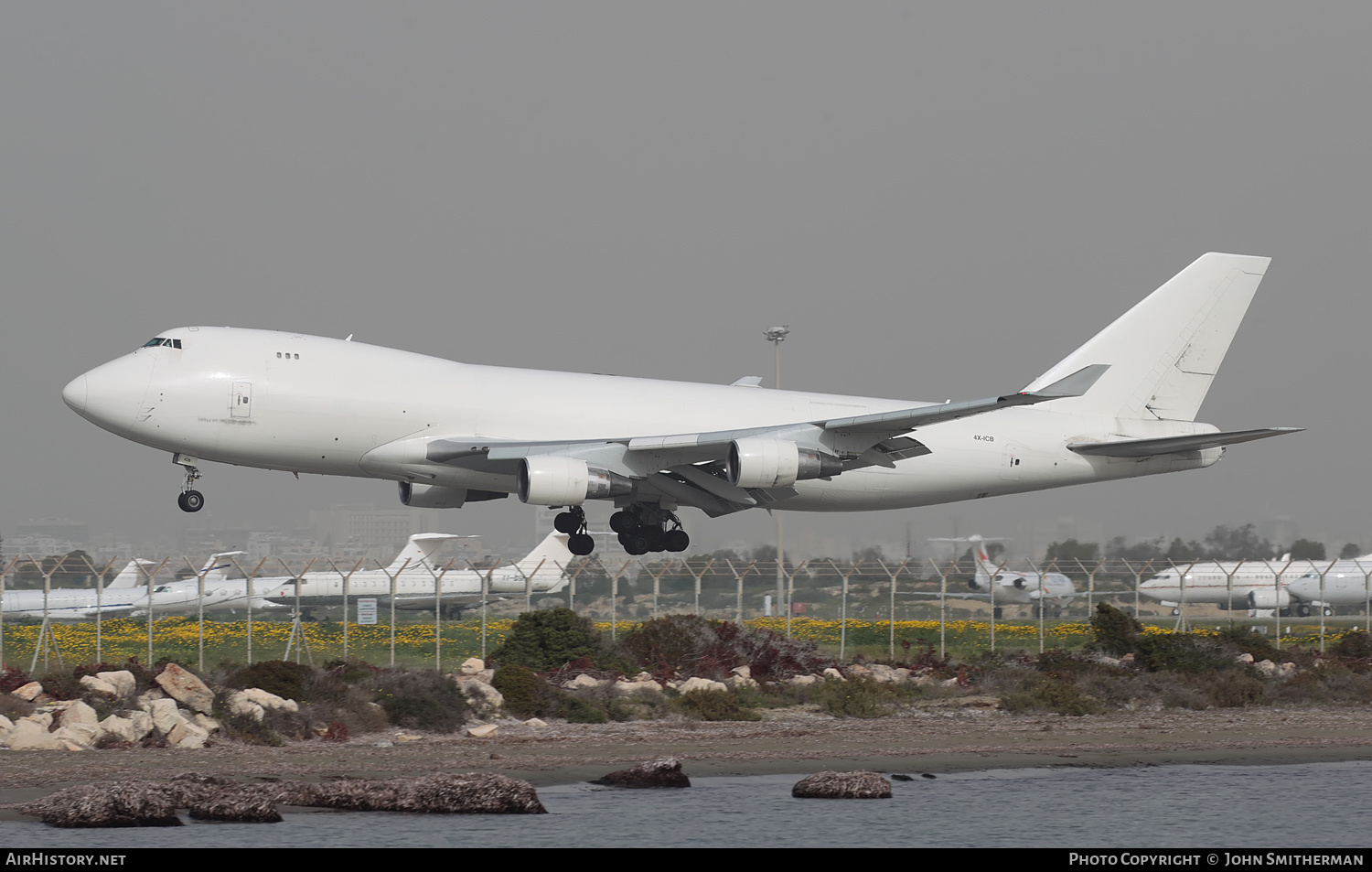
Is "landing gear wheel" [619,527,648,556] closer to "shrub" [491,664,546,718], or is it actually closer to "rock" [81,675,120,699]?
"shrub" [491,664,546,718]

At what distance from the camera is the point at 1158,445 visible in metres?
40.8

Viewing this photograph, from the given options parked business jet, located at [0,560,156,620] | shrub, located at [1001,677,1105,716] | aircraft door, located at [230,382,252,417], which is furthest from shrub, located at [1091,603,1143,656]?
parked business jet, located at [0,560,156,620]

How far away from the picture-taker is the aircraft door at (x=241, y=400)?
3341cm

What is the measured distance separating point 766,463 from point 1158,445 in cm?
1326

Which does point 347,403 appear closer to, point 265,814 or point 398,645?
point 265,814

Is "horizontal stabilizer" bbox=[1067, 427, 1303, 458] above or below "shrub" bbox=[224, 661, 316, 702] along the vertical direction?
above

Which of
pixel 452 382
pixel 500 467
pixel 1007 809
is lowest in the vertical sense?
pixel 1007 809

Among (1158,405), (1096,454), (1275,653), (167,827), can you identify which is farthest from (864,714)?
(167,827)

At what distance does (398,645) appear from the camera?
164ft

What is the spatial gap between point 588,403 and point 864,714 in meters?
11.7

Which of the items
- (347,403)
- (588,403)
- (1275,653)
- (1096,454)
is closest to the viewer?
(347,403)

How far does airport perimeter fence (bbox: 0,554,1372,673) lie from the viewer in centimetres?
3950

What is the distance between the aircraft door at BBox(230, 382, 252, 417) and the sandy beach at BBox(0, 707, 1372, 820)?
7687 millimetres

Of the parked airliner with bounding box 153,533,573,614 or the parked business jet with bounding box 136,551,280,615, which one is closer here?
the parked business jet with bounding box 136,551,280,615
